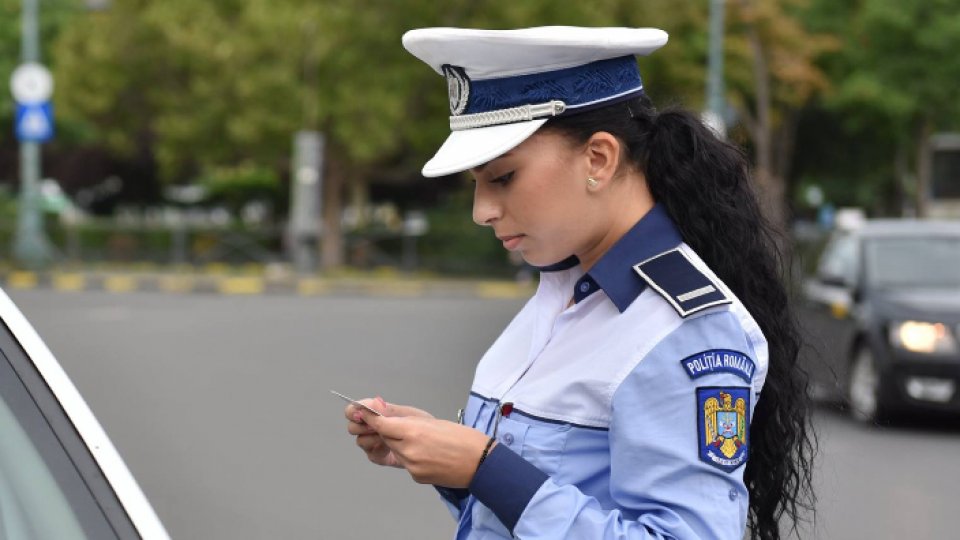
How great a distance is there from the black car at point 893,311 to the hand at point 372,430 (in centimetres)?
843

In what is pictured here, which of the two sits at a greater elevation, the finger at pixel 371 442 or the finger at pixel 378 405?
the finger at pixel 378 405

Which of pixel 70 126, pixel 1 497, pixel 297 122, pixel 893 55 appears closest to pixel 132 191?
pixel 70 126

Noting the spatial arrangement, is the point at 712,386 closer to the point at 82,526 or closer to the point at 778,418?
the point at 778,418

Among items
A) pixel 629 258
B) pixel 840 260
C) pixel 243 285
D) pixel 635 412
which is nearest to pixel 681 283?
pixel 629 258

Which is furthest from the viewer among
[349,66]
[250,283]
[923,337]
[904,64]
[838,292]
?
[904,64]

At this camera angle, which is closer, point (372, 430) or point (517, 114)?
point (517, 114)

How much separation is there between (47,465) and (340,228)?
34.5 m

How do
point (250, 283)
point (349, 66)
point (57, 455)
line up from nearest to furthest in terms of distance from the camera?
point (57, 455) → point (250, 283) → point (349, 66)

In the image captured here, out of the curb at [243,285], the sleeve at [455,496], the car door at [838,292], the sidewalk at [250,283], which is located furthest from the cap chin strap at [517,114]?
the curb at [243,285]

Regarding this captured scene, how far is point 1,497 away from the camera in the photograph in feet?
6.63

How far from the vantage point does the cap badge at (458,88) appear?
2137 millimetres

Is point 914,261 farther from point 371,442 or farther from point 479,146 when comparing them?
point 479,146

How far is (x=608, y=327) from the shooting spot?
6.70 feet

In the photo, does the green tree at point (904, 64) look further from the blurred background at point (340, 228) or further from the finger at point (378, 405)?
the finger at point (378, 405)
